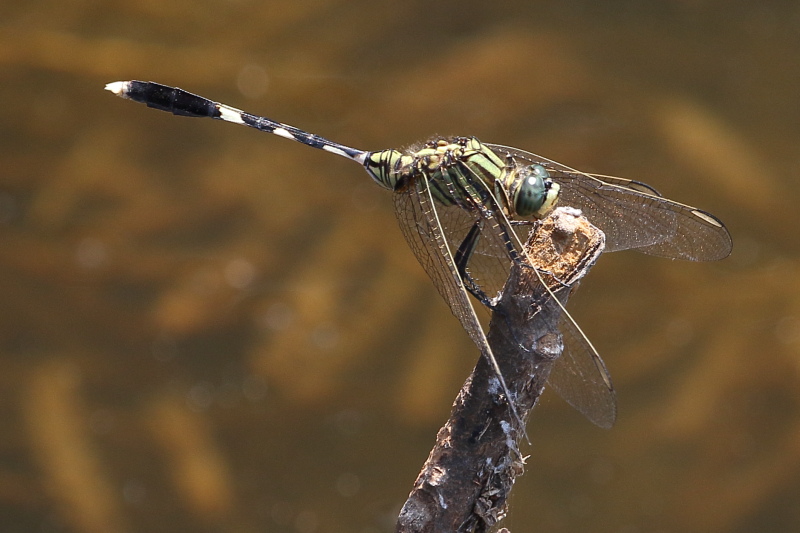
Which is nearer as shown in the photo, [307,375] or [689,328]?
[689,328]

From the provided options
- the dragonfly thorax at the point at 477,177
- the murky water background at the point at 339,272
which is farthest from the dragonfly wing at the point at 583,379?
the murky water background at the point at 339,272

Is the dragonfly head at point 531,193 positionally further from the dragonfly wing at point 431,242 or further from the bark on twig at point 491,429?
the bark on twig at point 491,429

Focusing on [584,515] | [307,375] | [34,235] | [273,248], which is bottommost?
[584,515]

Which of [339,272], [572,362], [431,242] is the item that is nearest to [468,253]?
[431,242]

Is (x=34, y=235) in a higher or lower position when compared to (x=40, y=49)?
lower

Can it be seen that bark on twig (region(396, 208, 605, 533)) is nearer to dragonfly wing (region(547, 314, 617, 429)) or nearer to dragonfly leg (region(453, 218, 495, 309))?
dragonfly wing (region(547, 314, 617, 429))

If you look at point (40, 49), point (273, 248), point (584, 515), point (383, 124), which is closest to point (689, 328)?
point (584, 515)

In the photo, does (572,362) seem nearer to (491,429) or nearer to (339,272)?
(491,429)

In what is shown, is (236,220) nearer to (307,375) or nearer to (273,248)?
(273,248)
